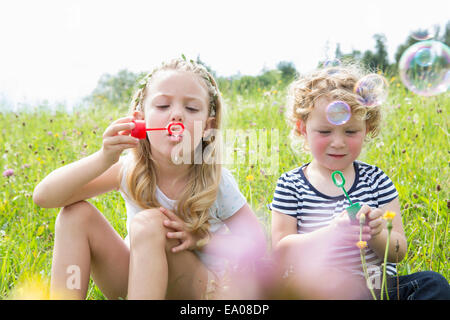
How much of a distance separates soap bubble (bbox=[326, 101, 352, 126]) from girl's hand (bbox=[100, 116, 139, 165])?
0.63 metres

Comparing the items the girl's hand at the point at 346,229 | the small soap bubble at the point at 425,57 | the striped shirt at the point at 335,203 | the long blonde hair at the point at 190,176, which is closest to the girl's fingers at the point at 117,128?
the long blonde hair at the point at 190,176

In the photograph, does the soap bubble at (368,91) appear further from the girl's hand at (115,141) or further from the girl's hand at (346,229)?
the girl's hand at (115,141)

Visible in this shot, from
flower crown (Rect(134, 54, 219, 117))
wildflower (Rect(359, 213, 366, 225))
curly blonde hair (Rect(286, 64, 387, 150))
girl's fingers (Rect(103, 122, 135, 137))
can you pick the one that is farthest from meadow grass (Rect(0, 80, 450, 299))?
wildflower (Rect(359, 213, 366, 225))

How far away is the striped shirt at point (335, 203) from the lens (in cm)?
151

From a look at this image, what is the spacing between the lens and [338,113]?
4.96ft

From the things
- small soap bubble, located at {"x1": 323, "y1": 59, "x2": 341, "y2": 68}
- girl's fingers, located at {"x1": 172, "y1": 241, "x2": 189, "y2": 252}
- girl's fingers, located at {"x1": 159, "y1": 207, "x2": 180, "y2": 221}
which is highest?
small soap bubble, located at {"x1": 323, "y1": 59, "x2": 341, "y2": 68}

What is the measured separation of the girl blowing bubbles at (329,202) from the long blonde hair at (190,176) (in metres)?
0.24

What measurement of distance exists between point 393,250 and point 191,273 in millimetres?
650

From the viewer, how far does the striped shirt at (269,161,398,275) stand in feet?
4.95

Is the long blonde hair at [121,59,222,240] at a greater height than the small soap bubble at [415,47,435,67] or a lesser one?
lesser

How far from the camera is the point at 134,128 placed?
4.70 ft

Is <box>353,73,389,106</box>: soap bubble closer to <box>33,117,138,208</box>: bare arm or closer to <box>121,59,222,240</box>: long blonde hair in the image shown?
<box>121,59,222,240</box>: long blonde hair

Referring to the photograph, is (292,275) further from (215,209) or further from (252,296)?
(215,209)

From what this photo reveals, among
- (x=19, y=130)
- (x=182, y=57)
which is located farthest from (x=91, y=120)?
→ (x=182, y=57)
